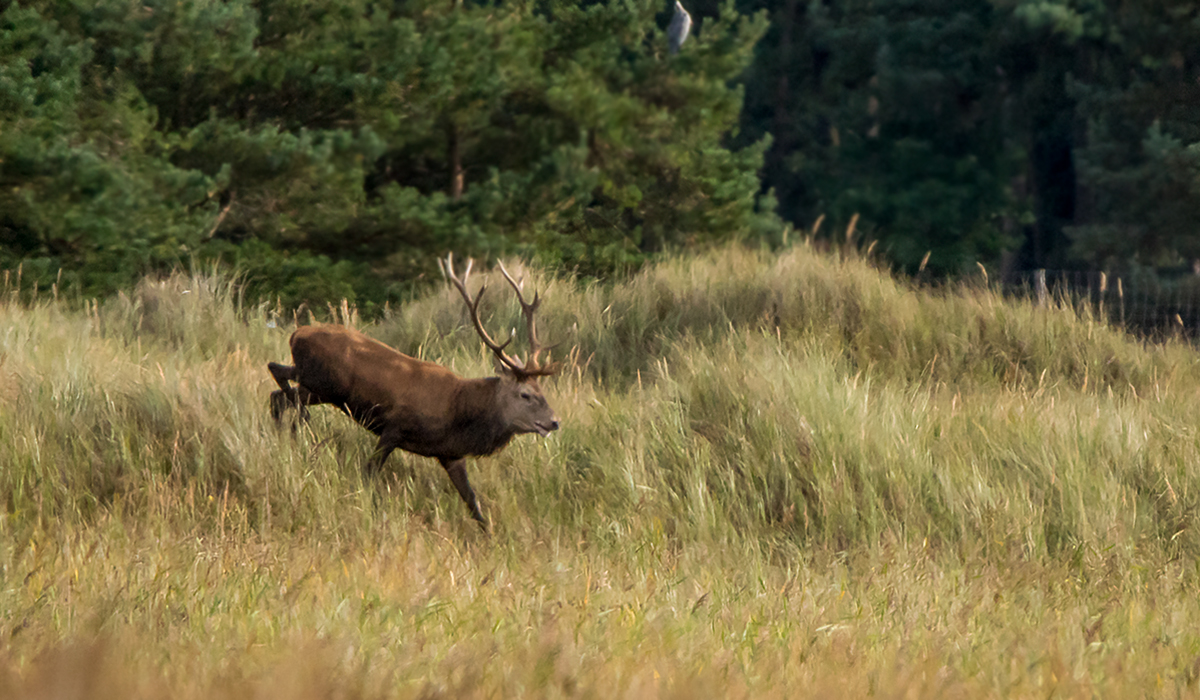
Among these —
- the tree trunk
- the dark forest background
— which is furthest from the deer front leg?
the tree trunk

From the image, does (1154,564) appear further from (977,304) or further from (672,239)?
(672,239)

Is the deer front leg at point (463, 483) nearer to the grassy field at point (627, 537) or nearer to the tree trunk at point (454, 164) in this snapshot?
the grassy field at point (627, 537)

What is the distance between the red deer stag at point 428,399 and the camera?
5.35 meters

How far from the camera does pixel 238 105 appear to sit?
18.2 m

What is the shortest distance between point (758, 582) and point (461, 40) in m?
15.5

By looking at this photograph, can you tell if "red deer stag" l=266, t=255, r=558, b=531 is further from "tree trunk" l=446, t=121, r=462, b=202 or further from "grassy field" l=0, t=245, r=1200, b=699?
"tree trunk" l=446, t=121, r=462, b=202

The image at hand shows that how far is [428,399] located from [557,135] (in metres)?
15.9

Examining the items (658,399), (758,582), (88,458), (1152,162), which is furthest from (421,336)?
(1152,162)

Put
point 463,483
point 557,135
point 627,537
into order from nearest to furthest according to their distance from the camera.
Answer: point 627,537, point 463,483, point 557,135

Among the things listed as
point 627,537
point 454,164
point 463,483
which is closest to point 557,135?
point 454,164

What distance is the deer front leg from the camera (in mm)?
5570

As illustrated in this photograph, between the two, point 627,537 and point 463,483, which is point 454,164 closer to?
point 463,483

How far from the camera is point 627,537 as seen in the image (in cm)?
541

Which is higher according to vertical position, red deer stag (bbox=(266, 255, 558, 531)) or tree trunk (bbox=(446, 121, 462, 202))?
red deer stag (bbox=(266, 255, 558, 531))
